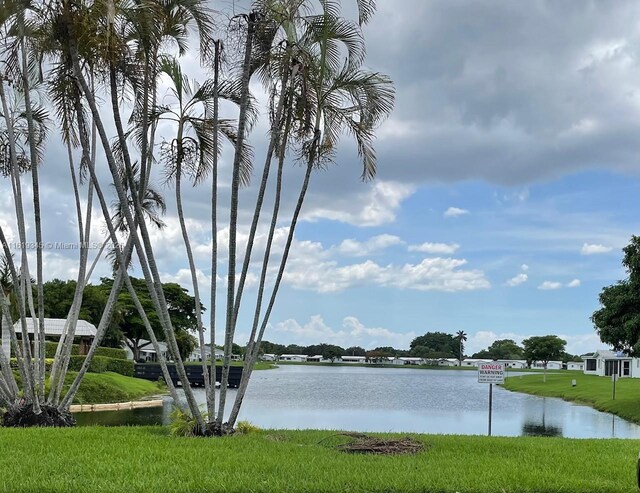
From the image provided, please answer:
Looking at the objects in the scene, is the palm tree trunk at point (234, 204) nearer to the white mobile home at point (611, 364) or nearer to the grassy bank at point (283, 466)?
the grassy bank at point (283, 466)

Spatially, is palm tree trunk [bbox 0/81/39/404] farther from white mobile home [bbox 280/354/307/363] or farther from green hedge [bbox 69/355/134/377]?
white mobile home [bbox 280/354/307/363]

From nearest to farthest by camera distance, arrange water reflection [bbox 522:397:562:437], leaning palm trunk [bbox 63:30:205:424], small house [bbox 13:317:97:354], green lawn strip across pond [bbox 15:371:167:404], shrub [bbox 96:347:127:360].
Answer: leaning palm trunk [bbox 63:30:205:424] → water reflection [bbox 522:397:562:437] → green lawn strip across pond [bbox 15:371:167:404] → shrub [bbox 96:347:127:360] → small house [bbox 13:317:97:354]

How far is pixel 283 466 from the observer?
755 cm

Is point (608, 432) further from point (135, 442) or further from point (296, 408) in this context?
point (135, 442)

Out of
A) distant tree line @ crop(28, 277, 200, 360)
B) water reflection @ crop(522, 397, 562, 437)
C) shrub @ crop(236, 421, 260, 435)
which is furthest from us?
distant tree line @ crop(28, 277, 200, 360)

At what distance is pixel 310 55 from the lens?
11.5 meters

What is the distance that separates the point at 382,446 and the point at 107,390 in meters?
22.2

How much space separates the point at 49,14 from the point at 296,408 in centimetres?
1768

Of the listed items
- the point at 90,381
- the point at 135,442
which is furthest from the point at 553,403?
the point at 135,442

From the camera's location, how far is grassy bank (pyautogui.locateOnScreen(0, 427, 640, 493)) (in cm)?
677

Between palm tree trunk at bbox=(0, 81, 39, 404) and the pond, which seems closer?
palm tree trunk at bbox=(0, 81, 39, 404)

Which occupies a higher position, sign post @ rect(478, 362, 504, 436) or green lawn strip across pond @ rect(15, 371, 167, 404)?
sign post @ rect(478, 362, 504, 436)

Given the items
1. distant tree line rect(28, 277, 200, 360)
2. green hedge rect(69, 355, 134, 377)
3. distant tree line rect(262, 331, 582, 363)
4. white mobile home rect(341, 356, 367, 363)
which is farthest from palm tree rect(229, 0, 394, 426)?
white mobile home rect(341, 356, 367, 363)

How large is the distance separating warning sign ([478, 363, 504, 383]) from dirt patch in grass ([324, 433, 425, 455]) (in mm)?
6015
